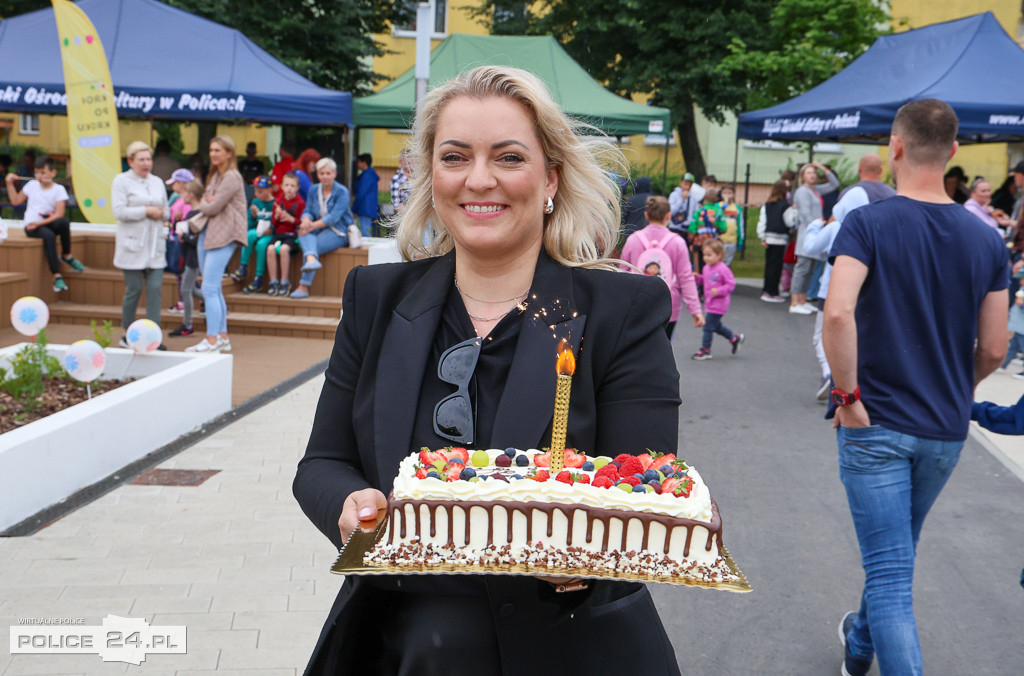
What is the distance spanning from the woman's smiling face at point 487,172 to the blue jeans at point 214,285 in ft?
29.6

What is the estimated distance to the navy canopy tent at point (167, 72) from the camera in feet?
48.3

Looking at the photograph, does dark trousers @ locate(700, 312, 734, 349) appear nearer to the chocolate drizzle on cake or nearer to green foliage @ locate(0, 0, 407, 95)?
the chocolate drizzle on cake

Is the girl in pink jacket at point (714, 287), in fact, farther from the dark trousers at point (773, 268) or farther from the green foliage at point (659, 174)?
the green foliage at point (659, 174)

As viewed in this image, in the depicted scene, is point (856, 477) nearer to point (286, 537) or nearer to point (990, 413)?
point (990, 413)

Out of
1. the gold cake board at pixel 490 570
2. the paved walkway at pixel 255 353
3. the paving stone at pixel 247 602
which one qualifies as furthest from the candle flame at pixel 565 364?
the paved walkway at pixel 255 353

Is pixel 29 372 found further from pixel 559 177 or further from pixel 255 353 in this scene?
pixel 559 177

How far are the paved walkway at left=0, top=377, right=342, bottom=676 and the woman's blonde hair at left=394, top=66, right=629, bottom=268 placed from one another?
226cm

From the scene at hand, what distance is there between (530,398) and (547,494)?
24 cm

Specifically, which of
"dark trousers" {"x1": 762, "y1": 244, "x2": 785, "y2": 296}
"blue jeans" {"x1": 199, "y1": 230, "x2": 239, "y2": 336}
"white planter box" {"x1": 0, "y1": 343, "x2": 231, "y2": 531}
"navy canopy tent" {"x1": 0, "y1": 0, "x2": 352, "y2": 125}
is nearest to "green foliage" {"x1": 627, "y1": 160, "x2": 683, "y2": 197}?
"dark trousers" {"x1": 762, "y1": 244, "x2": 785, "y2": 296}

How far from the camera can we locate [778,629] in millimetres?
4594

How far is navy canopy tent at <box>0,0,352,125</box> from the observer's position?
14.7m

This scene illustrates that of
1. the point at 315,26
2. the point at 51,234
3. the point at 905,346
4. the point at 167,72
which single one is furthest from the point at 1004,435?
the point at 315,26
